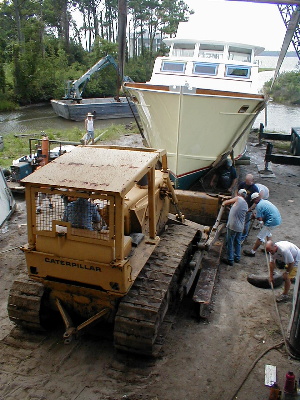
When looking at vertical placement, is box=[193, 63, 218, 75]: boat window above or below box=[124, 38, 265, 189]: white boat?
above

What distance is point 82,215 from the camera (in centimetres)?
436

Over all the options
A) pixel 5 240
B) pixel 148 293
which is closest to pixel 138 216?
pixel 148 293

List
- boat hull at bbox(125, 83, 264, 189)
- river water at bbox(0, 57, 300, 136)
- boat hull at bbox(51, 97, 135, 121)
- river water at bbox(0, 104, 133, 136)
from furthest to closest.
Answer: boat hull at bbox(51, 97, 135, 121)
river water at bbox(0, 57, 300, 136)
river water at bbox(0, 104, 133, 136)
boat hull at bbox(125, 83, 264, 189)

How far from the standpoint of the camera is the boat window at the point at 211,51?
1219 centimetres

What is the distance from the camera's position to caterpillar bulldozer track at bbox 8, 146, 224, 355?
4.22m

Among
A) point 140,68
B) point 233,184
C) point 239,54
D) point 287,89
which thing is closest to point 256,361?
point 233,184

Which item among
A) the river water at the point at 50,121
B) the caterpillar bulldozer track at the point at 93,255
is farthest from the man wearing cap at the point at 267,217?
the river water at the point at 50,121

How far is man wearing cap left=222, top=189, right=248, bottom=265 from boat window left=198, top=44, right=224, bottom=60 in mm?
6439

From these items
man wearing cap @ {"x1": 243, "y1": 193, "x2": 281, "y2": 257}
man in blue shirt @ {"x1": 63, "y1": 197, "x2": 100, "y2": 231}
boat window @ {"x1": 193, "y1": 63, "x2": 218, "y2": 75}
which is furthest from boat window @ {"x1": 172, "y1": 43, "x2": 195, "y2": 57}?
man in blue shirt @ {"x1": 63, "y1": 197, "x2": 100, "y2": 231}

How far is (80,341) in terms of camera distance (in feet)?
16.6

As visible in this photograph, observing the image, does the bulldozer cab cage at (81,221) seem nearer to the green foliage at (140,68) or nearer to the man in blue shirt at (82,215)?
the man in blue shirt at (82,215)

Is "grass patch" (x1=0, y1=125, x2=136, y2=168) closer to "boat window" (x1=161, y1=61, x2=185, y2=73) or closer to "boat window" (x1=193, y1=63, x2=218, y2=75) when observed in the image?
"boat window" (x1=161, y1=61, x2=185, y2=73)

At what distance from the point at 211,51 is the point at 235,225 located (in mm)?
7107

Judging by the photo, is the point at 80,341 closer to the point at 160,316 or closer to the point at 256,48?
the point at 160,316
